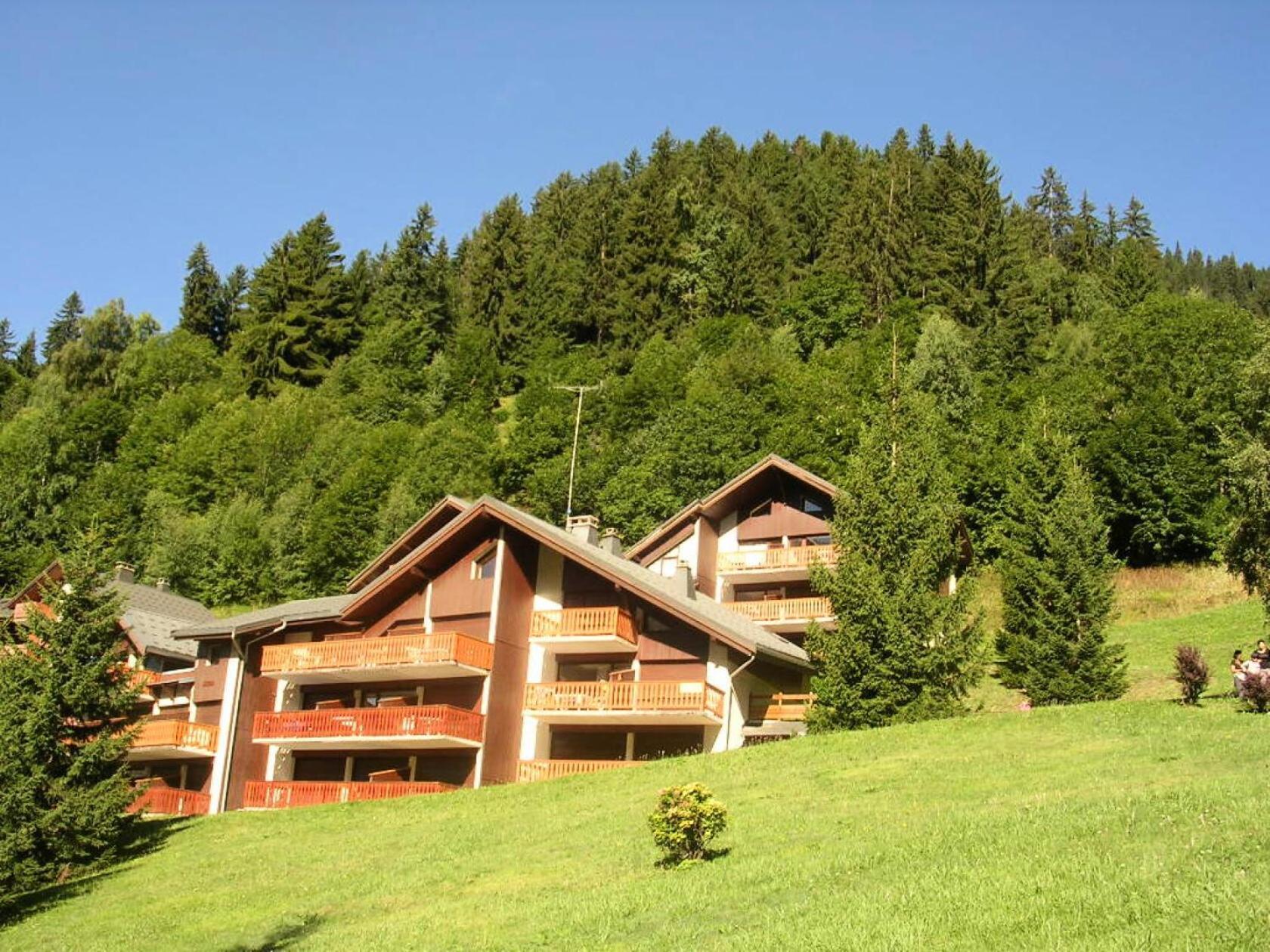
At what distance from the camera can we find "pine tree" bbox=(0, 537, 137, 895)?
2919cm

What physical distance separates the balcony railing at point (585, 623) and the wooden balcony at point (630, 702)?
149 centimetres

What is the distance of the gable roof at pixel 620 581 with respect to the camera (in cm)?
3634

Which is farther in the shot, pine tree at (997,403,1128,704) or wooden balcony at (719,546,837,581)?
wooden balcony at (719,546,837,581)

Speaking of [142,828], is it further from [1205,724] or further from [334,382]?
[334,382]

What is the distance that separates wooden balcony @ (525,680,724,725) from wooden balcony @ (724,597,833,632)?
33.0 feet

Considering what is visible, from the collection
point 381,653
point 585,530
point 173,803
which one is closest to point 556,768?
point 381,653

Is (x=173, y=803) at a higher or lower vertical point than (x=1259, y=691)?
lower

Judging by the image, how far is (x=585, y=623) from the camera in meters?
38.5

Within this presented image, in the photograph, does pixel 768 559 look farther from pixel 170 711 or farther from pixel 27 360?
pixel 27 360

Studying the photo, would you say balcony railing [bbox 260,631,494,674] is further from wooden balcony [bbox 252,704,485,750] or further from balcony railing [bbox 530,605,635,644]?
balcony railing [bbox 530,605,635,644]

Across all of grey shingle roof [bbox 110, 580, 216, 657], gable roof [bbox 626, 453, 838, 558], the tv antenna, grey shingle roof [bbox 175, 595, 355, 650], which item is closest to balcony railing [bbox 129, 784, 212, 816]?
grey shingle roof [bbox 175, 595, 355, 650]

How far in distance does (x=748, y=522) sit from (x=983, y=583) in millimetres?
17082

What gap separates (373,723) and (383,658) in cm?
205

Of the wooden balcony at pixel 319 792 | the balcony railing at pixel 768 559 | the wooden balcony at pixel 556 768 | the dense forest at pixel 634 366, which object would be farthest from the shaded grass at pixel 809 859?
the dense forest at pixel 634 366
